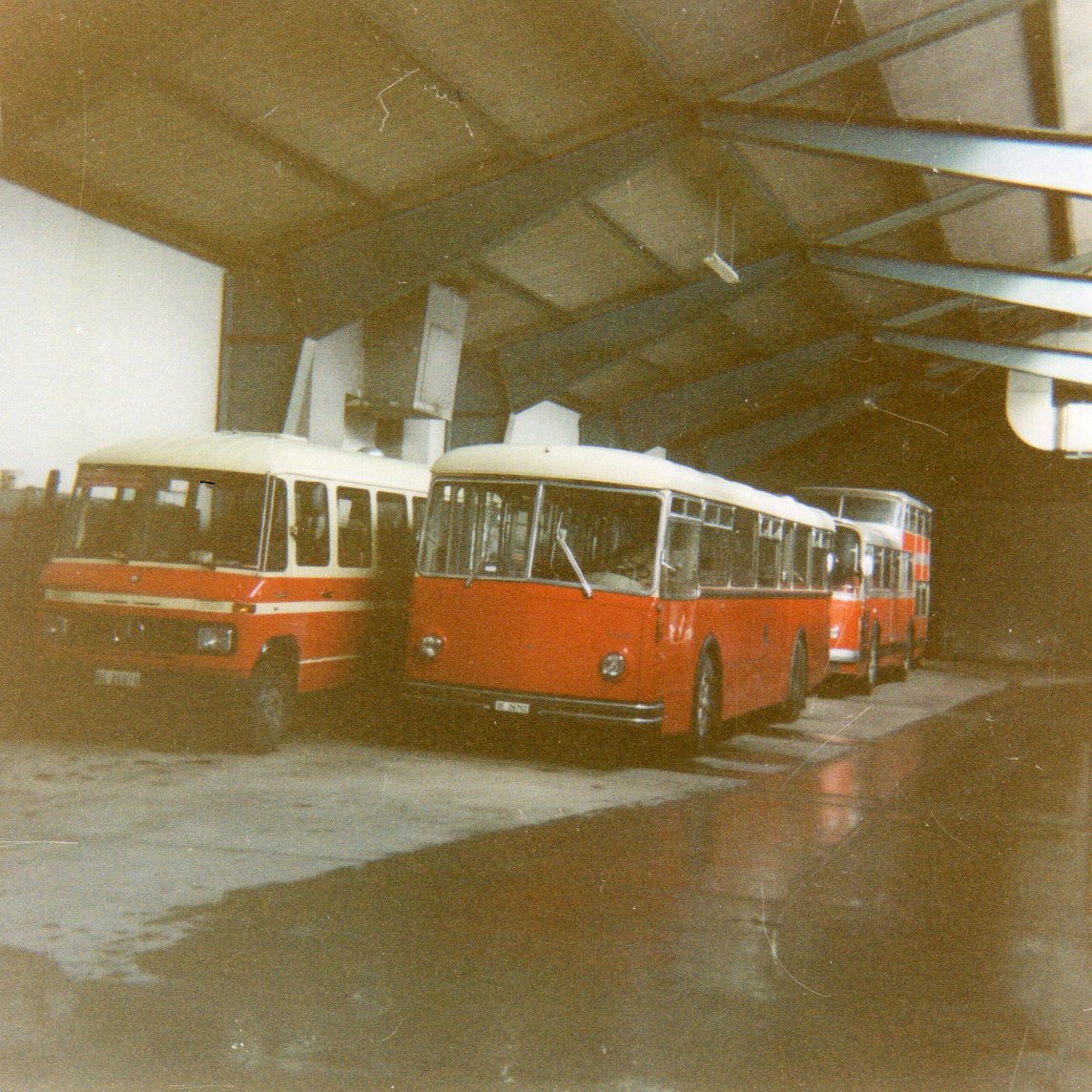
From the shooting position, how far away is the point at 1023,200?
22.6 meters

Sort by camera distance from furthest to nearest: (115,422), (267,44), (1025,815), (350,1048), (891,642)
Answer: (891,642)
(115,422)
(267,44)
(1025,815)
(350,1048)

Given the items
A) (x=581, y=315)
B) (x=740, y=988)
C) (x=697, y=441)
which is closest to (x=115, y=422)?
(x=581, y=315)

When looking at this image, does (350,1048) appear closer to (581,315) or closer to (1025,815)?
(1025,815)

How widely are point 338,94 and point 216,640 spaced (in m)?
6.62

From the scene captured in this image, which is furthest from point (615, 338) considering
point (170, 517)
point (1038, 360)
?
point (170, 517)

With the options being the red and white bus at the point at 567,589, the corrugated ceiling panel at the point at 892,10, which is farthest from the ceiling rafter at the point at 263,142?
the corrugated ceiling panel at the point at 892,10

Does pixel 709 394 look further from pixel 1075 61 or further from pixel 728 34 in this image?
pixel 728 34

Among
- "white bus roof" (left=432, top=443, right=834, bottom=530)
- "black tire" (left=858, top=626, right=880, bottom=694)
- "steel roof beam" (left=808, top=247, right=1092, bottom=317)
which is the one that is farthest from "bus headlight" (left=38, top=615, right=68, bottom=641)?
"steel roof beam" (left=808, top=247, right=1092, bottom=317)

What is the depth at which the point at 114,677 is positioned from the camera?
10.7m

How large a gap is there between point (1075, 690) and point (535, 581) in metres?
17.5

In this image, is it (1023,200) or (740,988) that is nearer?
(740,988)

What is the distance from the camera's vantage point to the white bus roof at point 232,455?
441 inches

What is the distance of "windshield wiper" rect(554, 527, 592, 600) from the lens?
11.2m

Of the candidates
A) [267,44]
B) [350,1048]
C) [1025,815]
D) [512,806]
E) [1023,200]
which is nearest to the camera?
[350,1048]
